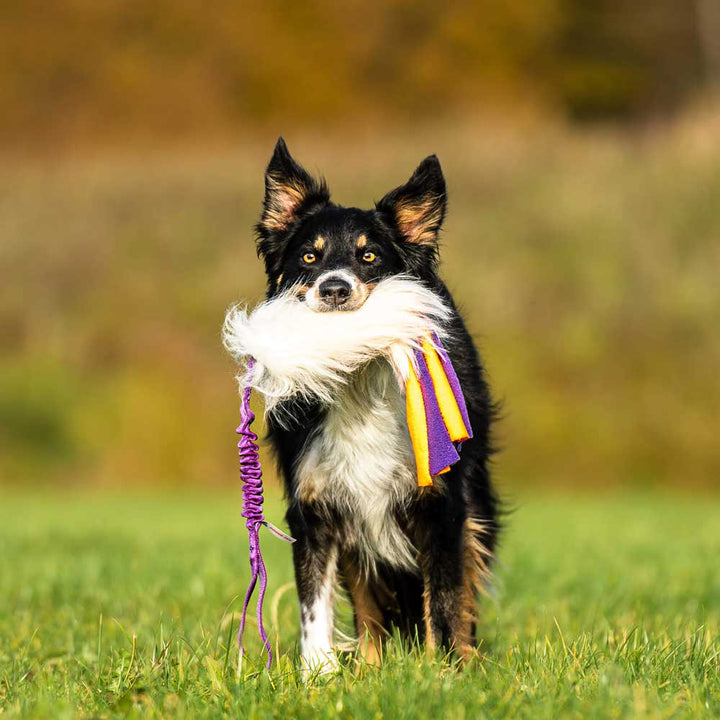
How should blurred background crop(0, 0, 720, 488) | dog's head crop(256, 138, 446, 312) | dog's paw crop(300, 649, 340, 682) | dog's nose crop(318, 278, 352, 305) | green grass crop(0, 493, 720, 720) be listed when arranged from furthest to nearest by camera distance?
blurred background crop(0, 0, 720, 488) < dog's head crop(256, 138, 446, 312) < dog's nose crop(318, 278, 352, 305) < dog's paw crop(300, 649, 340, 682) < green grass crop(0, 493, 720, 720)

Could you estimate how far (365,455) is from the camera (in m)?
4.37

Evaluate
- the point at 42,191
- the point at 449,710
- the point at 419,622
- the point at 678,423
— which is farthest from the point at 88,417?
the point at 449,710

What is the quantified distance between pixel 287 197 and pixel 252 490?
150 centimetres

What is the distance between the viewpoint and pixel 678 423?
18.2m

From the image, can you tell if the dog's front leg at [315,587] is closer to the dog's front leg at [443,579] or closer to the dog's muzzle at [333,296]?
the dog's front leg at [443,579]

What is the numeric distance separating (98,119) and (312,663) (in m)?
25.0

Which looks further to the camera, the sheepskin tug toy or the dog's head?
the dog's head

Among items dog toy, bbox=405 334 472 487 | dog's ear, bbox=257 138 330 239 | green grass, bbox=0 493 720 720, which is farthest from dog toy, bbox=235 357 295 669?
dog's ear, bbox=257 138 330 239

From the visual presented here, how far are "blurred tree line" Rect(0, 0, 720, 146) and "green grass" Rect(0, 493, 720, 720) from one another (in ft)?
47.8

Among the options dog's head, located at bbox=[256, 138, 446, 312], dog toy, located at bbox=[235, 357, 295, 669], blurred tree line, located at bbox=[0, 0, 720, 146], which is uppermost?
blurred tree line, located at bbox=[0, 0, 720, 146]

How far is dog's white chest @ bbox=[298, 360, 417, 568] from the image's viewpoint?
4.37 meters

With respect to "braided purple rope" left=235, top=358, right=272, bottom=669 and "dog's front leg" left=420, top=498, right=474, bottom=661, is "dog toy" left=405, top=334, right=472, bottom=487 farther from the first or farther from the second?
"braided purple rope" left=235, top=358, right=272, bottom=669

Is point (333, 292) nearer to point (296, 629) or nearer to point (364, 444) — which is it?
point (364, 444)

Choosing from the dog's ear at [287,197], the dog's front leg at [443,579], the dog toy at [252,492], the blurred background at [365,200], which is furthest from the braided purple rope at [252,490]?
the blurred background at [365,200]
